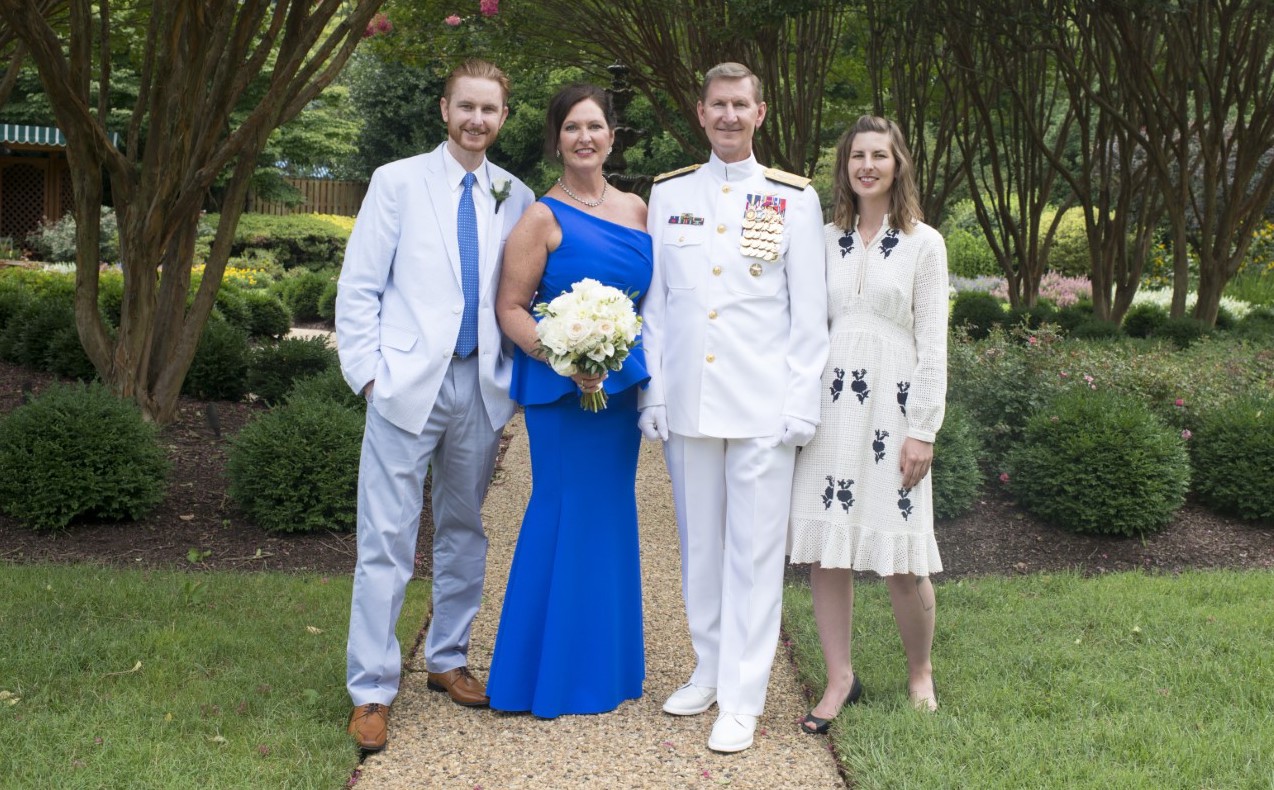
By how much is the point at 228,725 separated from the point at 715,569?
1577 millimetres

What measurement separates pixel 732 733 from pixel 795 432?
0.95m

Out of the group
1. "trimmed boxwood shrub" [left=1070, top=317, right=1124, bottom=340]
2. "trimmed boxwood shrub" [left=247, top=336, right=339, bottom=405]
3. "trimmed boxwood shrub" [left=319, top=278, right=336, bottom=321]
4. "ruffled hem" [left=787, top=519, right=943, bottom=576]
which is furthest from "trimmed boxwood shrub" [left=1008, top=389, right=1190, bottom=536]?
"trimmed boxwood shrub" [left=319, top=278, right=336, bottom=321]

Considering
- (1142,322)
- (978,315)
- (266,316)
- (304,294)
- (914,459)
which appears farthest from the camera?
(304,294)

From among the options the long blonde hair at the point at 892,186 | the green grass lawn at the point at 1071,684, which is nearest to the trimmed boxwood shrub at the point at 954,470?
the green grass lawn at the point at 1071,684

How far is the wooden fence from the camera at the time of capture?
30953mm

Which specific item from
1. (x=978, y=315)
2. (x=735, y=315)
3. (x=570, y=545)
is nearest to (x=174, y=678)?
(x=570, y=545)

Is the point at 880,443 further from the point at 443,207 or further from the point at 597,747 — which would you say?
the point at 443,207

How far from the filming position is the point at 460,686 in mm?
3957

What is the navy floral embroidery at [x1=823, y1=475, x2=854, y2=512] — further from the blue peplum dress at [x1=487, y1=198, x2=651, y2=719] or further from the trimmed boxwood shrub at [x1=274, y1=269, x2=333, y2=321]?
the trimmed boxwood shrub at [x1=274, y1=269, x2=333, y2=321]

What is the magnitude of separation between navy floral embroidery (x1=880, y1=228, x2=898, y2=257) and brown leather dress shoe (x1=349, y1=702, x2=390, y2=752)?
209 centimetres

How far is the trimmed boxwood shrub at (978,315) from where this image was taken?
13.2 metres

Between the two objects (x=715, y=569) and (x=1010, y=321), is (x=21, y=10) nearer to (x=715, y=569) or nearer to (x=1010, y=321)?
(x=715, y=569)

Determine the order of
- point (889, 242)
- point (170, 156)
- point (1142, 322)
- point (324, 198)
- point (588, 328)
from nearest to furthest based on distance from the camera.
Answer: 1. point (588, 328)
2. point (889, 242)
3. point (170, 156)
4. point (1142, 322)
5. point (324, 198)

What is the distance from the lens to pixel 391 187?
3637mm
